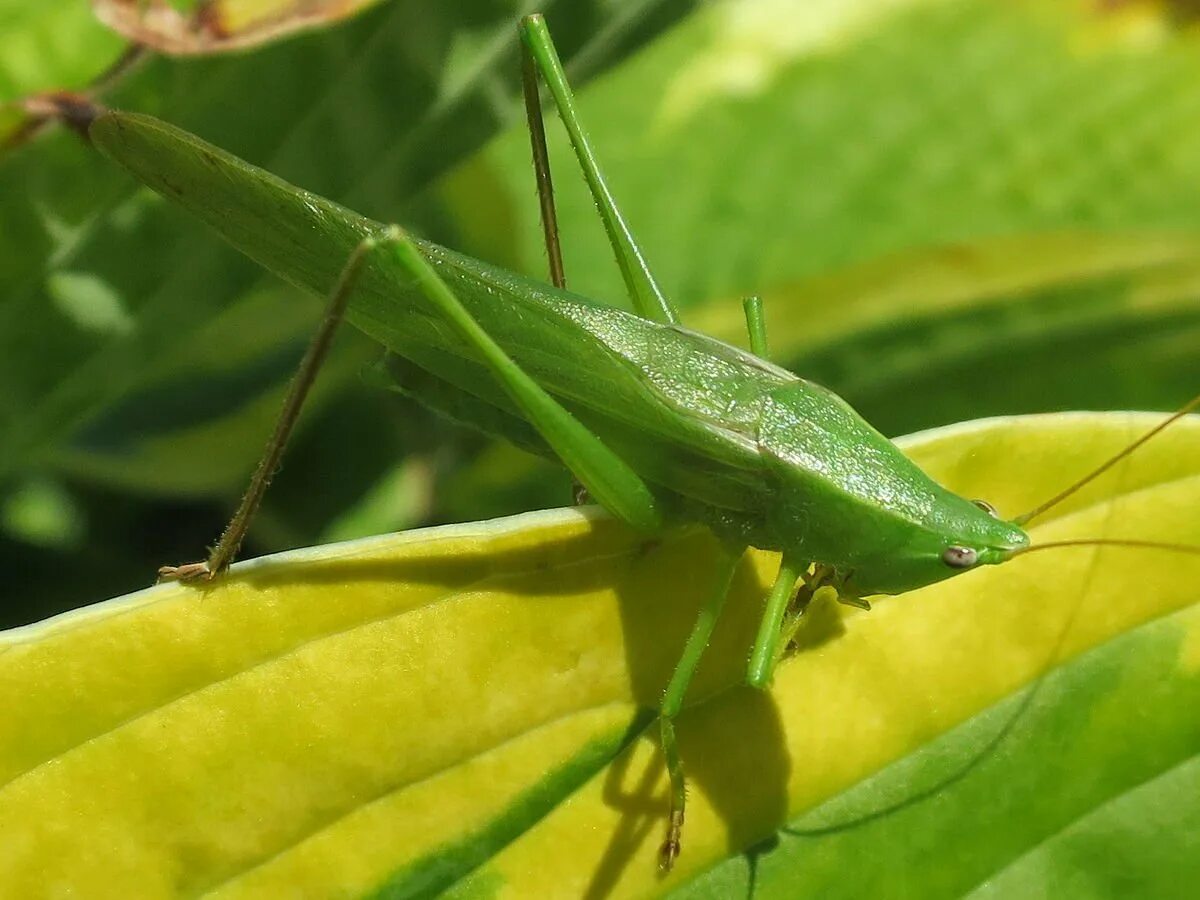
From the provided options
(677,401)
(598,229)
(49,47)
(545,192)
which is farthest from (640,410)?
(598,229)

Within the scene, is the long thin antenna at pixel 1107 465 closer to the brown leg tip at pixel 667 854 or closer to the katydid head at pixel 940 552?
the katydid head at pixel 940 552

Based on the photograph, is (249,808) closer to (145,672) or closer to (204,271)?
(145,672)

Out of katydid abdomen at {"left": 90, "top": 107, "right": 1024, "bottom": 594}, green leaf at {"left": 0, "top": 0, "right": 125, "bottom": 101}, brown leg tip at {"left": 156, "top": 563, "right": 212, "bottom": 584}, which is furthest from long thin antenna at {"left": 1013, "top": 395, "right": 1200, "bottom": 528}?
green leaf at {"left": 0, "top": 0, "right": 125, "bottom": 101}

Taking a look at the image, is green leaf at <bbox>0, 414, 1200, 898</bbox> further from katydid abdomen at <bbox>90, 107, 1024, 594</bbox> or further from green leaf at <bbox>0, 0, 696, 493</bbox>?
green leaf at <bbox>0, 0, 696, 493</bbox>

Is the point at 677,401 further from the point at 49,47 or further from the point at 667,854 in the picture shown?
the point at 49,47

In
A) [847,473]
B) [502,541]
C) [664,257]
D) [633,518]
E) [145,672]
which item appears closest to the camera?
[145,672]

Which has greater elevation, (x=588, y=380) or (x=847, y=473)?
(x=588, y=380)

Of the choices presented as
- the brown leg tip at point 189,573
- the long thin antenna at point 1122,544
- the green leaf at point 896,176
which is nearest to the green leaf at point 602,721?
the long thin antenna at point 1122,544

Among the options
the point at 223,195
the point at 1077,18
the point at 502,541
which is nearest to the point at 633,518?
the point at 502,541
